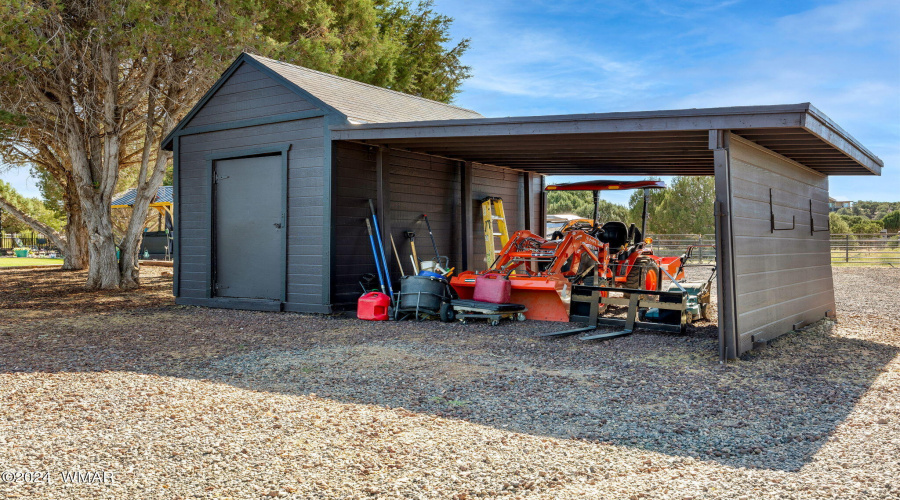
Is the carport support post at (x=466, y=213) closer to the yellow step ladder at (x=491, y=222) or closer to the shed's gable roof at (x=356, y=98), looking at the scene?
the yellow step ladder at (x=491, y=222)

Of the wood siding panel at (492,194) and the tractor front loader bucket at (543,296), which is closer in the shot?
the tractor front loader bucket at (543,296)

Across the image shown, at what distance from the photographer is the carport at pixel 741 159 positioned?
6004 millimetres

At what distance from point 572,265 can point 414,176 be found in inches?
121

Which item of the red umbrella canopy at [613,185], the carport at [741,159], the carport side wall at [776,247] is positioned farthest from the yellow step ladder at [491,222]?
the carport side wall at [776,247]

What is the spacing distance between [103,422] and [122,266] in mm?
11312

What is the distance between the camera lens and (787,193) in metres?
7.83

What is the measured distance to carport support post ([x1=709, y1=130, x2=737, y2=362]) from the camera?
5.95 meters

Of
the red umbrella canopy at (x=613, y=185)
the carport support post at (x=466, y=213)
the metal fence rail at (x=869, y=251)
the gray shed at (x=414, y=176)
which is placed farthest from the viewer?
the metal fence rail at (x=869, y=251)

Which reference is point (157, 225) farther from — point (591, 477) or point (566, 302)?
point (591, 477)

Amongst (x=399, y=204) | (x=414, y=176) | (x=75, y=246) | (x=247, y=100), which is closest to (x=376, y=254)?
(x=399, y=204)

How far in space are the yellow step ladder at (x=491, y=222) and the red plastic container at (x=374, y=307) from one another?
10.1 ft

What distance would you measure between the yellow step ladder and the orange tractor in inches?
74.8

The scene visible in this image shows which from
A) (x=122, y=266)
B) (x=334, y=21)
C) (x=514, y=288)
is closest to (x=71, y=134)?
(x=122, y=266)

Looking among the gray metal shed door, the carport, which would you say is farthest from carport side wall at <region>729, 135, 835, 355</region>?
the gray metal shed door
